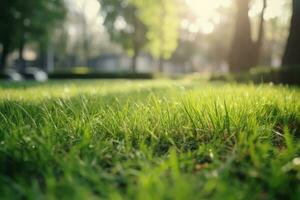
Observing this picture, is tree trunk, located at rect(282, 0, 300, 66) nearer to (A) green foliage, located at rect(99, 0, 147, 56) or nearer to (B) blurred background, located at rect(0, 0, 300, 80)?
(B) blurred background, located at rect(0, 0, 300, 80)

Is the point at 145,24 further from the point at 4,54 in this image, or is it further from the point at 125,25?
the point at 4,54

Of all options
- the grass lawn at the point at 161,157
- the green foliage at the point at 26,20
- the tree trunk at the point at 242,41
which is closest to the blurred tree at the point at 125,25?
the green foliage at the point at 26,20

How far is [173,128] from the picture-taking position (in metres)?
2.94

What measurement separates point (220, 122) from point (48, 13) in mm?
31956

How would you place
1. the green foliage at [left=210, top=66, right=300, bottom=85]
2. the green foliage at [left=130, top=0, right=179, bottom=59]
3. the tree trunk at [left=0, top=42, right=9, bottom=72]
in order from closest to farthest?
the green foliage at [left=210, top=66, right=300, bottom=85], the tree trunk at [left=0, top=42, right=9, bottom=72], the green foliage at [left=130, top=0, right=179, bottom=59]

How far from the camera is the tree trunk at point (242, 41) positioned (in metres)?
19.0

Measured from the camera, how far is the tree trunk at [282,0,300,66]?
11.5m

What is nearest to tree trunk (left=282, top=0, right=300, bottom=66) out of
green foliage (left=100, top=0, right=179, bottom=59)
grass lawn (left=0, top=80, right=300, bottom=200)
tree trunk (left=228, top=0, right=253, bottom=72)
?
tree trunk (left=228, top=0, right=253, bottom=72)

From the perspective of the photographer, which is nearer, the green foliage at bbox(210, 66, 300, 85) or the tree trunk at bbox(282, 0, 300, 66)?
the green foliage at bbox(210, 66, 300, 85)

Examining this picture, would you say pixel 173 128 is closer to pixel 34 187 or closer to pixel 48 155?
pixel 48 155

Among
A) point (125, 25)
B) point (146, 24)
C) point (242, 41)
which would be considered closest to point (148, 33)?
point (146, 24)

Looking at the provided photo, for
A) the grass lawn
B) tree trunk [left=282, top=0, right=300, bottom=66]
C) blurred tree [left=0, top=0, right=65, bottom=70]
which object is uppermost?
blurred tree [left=0, top=0, right=65, bottom=70]

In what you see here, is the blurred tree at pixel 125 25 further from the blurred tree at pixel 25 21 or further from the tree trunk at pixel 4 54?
the tree trunk at pixel 4 54

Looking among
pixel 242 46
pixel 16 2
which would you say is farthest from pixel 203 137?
pixel 16 2
